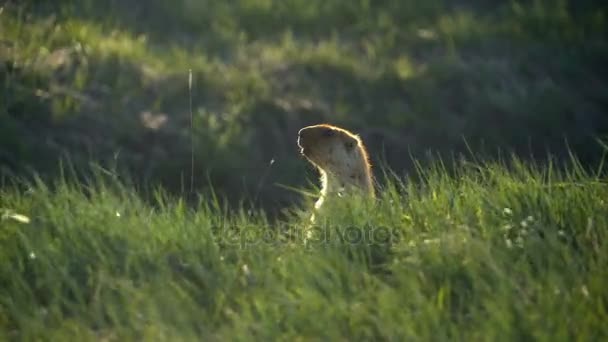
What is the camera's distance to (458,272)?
527cm

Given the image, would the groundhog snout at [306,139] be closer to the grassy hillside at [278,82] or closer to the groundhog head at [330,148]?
the groundhog head at [330,148]

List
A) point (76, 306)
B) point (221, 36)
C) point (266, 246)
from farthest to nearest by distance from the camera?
point (221, 36)
point (266, 246)
point (76, 306)

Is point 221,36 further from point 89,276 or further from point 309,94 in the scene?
point 89,276

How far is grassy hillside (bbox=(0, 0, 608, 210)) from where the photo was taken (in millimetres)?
10734

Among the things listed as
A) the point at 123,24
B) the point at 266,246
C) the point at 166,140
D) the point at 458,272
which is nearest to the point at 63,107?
the point at 166,140

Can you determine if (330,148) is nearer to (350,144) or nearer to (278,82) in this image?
(350,144)

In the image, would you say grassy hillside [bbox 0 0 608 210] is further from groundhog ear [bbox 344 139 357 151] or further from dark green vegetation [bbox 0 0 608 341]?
groundhog ear [bbox 344 139 357 151]

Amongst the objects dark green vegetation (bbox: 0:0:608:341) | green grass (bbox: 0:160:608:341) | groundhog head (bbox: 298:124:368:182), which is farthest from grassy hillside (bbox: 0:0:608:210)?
green grass (bbox: 0:160:608:341)

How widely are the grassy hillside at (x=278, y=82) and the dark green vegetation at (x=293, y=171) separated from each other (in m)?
0.03

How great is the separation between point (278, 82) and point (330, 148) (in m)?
5.49

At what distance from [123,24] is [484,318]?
30.2 feet

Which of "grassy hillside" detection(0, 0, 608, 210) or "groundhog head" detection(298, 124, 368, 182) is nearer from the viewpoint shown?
"groundhog head" detection(298, 124, 368, 182)

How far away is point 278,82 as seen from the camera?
1285cm

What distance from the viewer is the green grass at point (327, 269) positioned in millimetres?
4863
